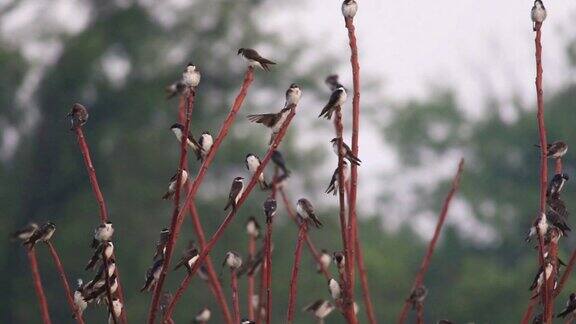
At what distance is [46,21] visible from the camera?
18.0m

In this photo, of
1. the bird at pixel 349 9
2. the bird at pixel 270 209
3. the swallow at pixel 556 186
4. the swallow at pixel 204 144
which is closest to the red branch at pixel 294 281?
the bird at pixel 270 209

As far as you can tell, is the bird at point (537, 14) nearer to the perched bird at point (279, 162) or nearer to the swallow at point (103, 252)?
the perched bird at point (279, 162)

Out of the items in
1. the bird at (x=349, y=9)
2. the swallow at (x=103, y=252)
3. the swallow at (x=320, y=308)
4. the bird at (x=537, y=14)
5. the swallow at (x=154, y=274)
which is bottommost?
the swallow at (x=103, y=252)

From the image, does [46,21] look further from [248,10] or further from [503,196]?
[503,196]

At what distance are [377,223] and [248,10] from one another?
4831 mm

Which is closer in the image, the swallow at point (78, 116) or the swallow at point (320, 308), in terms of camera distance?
the swallow at point (78, 116)

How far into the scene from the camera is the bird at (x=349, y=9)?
1928 mm

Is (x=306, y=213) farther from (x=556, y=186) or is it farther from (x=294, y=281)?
(x=556, y=186)

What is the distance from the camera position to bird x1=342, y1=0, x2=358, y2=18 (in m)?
1.93

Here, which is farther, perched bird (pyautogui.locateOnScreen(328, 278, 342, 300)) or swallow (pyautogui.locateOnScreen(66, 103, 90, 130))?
perched bird (pyautogui.locateOnScreen(328, 278, 342, 300))

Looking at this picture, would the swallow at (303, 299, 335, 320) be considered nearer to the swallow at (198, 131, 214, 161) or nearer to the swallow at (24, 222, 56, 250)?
the swallow at (198, 131, 214, 161)

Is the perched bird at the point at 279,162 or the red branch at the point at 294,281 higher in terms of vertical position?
the perched bird at the point at 279,162

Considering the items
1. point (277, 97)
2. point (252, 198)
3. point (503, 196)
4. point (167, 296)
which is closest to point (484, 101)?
point (503, 196)

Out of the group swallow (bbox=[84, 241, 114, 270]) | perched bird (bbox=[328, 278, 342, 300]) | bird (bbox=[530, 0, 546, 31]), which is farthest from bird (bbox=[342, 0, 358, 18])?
swallow (bbox=[84, 241, 114, 270])
